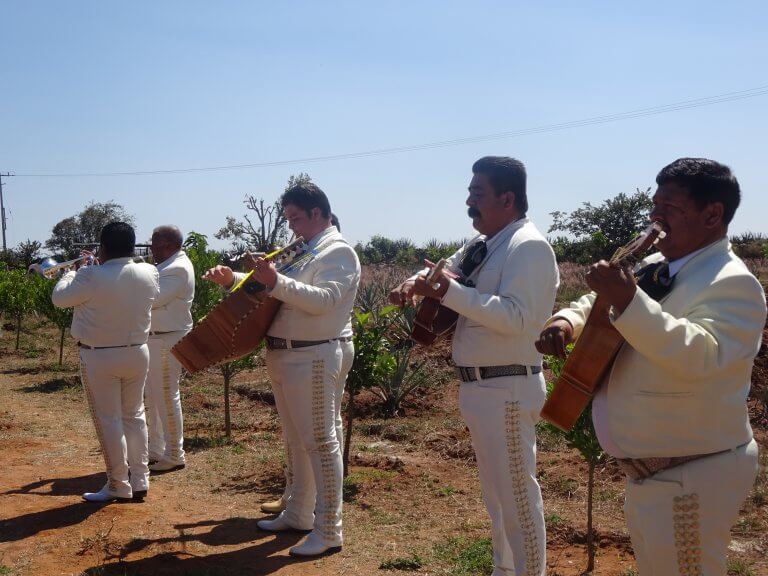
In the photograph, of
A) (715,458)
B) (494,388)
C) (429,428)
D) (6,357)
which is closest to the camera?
(715,458)

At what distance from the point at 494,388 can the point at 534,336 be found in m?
0.34

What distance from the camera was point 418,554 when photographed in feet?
18.0

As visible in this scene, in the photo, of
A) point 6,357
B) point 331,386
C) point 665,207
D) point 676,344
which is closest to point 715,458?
point 676,344

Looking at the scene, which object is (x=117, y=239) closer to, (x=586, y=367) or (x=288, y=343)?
(x=288, y=343)

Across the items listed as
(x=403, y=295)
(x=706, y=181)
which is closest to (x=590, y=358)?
(x=706, y=181)

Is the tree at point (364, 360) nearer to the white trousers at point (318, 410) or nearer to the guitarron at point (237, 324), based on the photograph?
the white trousers at point (318, 410)

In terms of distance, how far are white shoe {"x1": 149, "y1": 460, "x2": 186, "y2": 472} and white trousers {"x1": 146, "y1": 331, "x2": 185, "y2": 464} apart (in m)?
0.02

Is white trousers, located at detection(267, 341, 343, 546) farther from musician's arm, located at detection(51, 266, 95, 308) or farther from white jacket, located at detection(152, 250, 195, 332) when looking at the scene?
white jacket, located at detection(152, 250, 195, 332)

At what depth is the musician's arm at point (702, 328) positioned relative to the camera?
2676mm

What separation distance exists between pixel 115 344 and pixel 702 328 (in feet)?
15.9

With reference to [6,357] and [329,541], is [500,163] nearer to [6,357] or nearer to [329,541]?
[329,541]

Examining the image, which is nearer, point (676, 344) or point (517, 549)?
point (676, 344)

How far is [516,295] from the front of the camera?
158 inches

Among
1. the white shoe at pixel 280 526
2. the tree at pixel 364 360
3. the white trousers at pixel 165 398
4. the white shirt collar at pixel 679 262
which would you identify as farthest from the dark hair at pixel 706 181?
the white trousers at pixel 165 398
